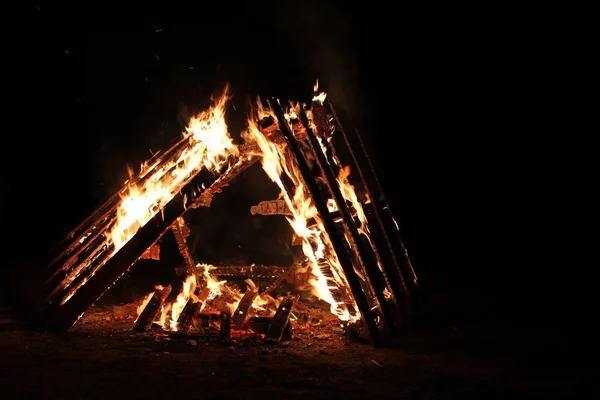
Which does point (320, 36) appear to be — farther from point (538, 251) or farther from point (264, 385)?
point (264, 385)

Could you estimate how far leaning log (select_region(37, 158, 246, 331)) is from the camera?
18.1 feet

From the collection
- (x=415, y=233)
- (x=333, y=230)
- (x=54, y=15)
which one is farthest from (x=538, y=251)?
(x=54, y=15)

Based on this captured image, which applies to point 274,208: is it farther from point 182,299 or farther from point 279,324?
point 182,299

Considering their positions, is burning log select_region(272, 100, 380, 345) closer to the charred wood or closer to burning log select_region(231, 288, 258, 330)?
the charred wood

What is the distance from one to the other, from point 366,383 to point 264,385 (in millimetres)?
878

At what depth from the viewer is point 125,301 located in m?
7.70

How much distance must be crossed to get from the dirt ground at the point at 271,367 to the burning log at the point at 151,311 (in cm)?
14

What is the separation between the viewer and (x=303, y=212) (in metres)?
5.87

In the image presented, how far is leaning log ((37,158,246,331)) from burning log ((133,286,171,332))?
0.60 metres

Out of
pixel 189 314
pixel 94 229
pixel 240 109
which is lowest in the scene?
pixel 189 314

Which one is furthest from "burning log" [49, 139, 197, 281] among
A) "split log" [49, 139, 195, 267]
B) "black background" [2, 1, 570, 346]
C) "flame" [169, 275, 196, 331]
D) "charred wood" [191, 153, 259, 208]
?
"black background" [2, 1, 570, 346]

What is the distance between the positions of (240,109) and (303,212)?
8.73m

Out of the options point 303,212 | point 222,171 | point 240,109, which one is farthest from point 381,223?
point 240,109

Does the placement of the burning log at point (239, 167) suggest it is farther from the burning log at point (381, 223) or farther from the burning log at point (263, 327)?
the burning log at point (263, 327)
